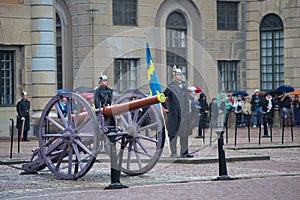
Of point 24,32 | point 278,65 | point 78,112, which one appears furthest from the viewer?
point 278,65

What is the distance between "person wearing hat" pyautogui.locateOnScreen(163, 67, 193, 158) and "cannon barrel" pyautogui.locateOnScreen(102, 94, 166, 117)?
403cm

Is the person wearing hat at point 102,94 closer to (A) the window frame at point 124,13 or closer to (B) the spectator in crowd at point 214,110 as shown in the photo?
(B) the spectator in crowd at point 214,110

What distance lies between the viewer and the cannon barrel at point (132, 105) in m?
15.6

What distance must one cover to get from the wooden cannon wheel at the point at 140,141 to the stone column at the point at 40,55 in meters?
15.1

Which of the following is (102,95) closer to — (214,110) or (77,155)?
(77,155)

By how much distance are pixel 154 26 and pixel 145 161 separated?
2381cm

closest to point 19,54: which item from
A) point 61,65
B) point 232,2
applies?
point 61,65

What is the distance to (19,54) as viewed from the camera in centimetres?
3194

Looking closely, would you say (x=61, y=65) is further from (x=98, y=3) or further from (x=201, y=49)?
(x=201, y=49)

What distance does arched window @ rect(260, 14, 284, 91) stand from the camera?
42.8 metres

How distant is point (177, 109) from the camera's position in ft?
65.5

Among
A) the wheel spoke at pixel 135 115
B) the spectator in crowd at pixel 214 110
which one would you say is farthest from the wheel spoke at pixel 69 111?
the spectator in crowd at pixel 214 110

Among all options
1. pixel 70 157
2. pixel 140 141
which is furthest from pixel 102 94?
pixel 70 157

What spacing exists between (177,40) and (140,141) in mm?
24047
